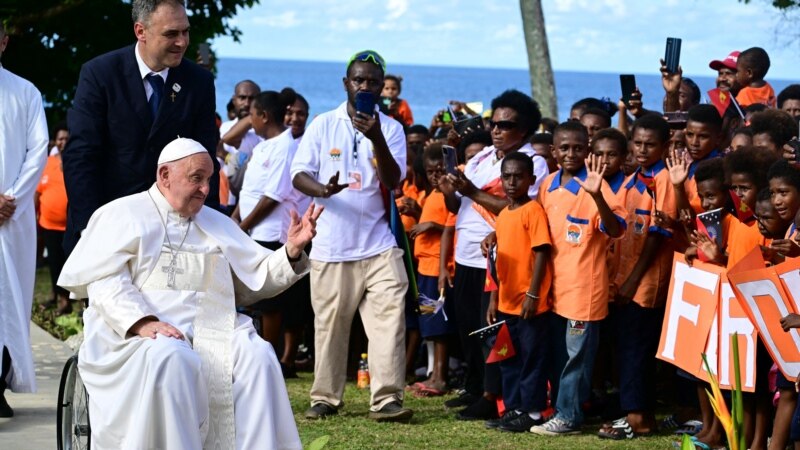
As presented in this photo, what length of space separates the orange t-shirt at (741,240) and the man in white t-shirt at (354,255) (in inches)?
91.3

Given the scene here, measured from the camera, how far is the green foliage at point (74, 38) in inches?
763

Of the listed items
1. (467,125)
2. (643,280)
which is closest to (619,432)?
(643,280)

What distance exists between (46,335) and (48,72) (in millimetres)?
8415

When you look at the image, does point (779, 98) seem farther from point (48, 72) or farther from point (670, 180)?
point (48, 72)

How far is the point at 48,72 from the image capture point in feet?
65.5

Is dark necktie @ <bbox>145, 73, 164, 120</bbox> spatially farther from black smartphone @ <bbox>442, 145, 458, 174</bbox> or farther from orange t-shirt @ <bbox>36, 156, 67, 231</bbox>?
orange t-shirt @ <bbox>36, 156, 67, 231</bbox>

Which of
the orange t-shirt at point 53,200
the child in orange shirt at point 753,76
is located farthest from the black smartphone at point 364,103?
the orange t-shirt at point 53,200

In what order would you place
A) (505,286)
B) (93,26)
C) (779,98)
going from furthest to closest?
(93,26), (779,98), (505,286)

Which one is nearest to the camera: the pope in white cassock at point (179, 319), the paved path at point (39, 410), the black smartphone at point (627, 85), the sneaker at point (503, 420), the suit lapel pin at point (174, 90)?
the pope in white cassock at point (179, 319)

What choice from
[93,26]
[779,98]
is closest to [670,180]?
[779,98]

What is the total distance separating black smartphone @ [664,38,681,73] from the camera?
32.0 ft

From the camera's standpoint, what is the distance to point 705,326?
316 inches

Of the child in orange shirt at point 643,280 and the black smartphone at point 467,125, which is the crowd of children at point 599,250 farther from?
the black smartphone at point 467,125

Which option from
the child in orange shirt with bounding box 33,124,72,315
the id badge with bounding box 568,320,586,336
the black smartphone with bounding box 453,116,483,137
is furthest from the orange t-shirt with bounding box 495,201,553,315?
the child in orange shirt with bounding box 33,124,72,315
